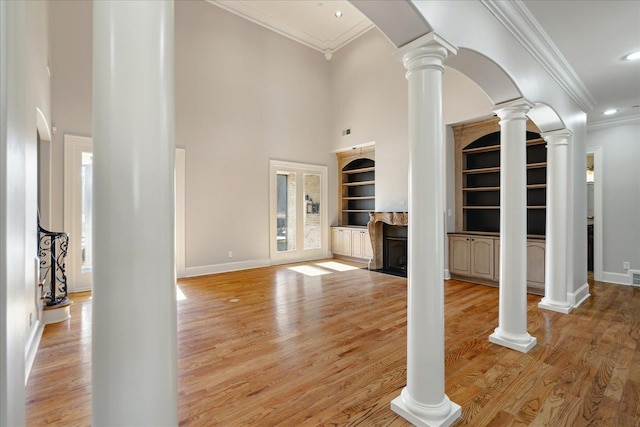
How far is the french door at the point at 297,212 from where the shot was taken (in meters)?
6.88

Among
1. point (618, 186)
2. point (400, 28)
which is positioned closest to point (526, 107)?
point (400, 28)

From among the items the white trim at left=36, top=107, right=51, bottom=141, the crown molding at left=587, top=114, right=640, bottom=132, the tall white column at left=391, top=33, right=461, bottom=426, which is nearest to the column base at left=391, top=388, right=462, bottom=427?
the tall white column at left=391, top=33, right=461, bottom=426

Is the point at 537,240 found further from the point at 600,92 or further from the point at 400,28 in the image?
the point at 400,28

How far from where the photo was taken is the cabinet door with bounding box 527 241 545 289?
4.50 meters

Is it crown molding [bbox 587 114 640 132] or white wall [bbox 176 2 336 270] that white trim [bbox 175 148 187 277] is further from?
crown molding [bbox 587 114 640 132]

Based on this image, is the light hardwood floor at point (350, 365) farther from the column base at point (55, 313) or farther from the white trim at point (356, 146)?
the white trim at point (356, 146)

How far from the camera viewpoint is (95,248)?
2.69 feet

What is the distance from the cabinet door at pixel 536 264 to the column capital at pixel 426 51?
383cm

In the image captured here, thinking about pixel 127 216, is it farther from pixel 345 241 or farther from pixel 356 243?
pixel 345 241

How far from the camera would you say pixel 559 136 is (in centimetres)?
385

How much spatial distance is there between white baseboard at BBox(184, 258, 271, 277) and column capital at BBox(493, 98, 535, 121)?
5.13 m

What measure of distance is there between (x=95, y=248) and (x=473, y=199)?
20.2 feet

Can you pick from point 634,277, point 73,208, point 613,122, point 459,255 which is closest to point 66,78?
point 73,208

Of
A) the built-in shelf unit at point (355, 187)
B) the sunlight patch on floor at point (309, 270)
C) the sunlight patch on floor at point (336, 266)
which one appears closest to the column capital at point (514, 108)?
the sunlight patch on floor at point (309, 270)
